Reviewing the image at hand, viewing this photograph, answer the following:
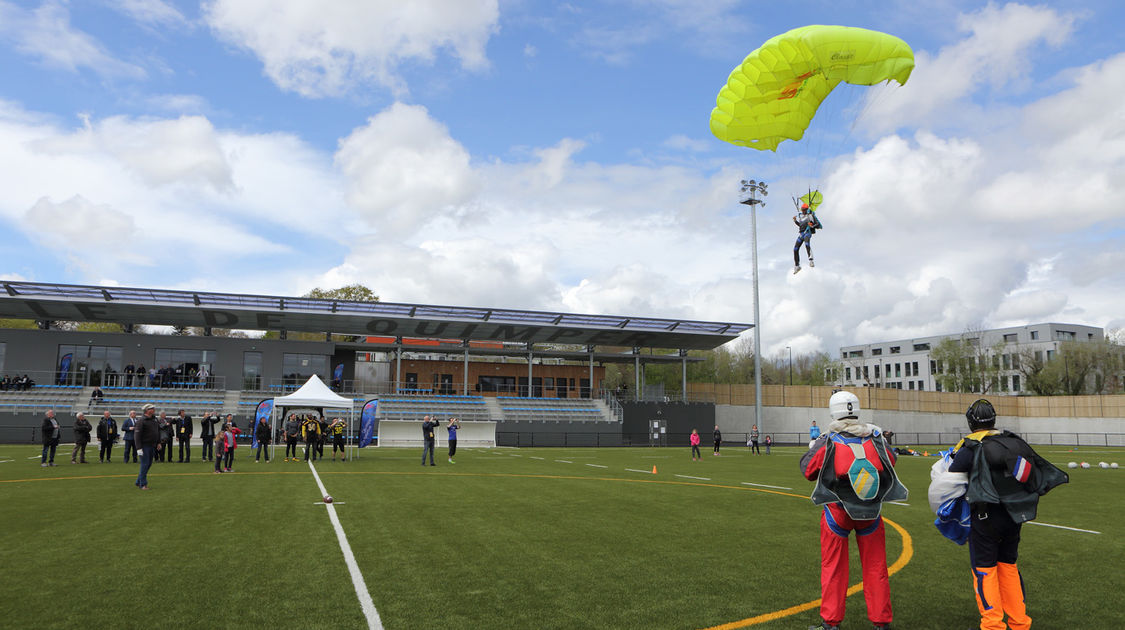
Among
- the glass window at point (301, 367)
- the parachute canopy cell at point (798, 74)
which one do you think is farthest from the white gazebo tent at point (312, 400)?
the glass window at point (301, 367)

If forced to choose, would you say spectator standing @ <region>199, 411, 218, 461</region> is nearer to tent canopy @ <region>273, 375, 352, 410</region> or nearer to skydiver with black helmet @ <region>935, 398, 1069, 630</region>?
tent canopy @ <region>273, 375, 352, 410</region>

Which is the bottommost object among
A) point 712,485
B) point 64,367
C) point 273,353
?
point 712,485

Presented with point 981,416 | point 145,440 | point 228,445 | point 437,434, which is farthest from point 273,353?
point 981,416

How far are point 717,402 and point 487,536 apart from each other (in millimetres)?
49873

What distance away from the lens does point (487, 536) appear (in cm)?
891

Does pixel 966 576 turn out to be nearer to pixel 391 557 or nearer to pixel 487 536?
pixel 487 536

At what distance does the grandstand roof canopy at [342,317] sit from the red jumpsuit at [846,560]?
40775mm

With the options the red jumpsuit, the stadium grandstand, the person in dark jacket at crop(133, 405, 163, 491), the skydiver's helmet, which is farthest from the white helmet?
the stadium grandstand

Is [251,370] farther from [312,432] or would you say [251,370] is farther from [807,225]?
[807,225]

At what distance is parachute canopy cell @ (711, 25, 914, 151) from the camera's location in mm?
14484

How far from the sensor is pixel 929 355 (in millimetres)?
100625

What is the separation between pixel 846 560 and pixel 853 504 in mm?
430

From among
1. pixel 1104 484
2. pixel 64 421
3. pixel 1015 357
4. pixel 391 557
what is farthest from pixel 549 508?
pixel 1015 357

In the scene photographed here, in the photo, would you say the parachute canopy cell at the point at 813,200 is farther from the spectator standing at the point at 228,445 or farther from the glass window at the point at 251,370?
the glass window at the point at 251,370
